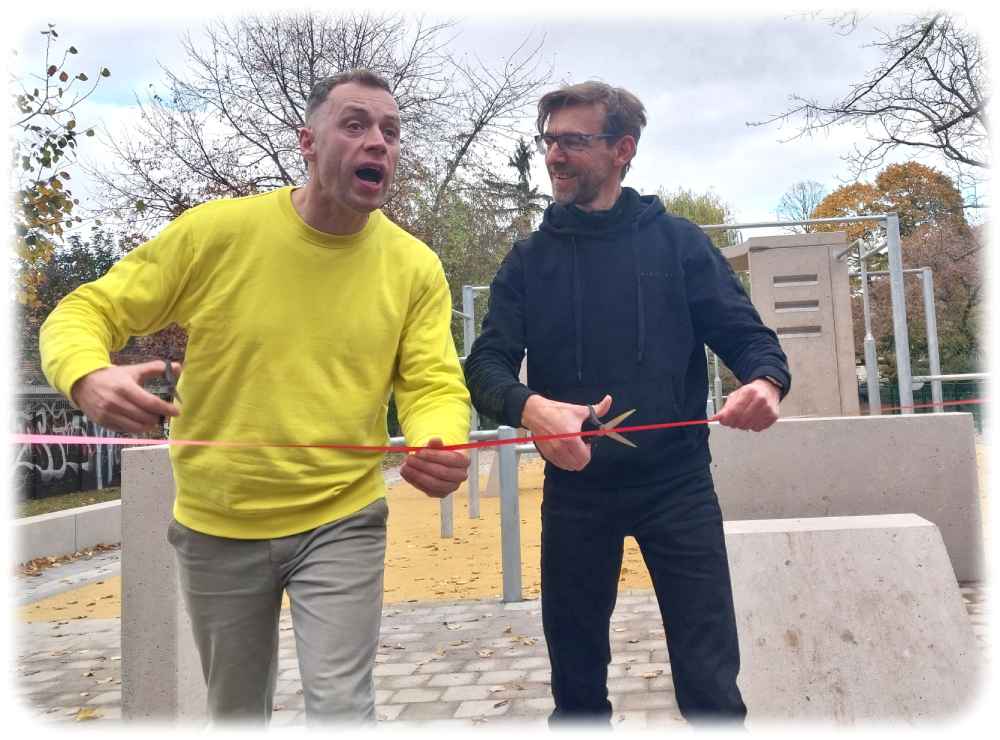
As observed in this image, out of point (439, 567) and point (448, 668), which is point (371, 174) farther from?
point (439, 567)

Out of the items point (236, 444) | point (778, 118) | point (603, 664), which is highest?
point (778, 118)

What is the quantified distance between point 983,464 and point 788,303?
489cm

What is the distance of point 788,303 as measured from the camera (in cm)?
1388

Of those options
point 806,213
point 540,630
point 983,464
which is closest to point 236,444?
point 540,630

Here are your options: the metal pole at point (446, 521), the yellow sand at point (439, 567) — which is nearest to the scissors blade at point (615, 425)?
the yellow sand at point (439, 567)

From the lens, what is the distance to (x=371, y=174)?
8.73 feet

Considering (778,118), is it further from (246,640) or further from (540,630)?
(246,640)

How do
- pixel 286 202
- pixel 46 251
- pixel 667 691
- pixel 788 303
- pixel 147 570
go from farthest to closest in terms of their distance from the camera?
pixel 788 303 → pixel 46 251 → pixel 667 691 → pixel 147 570 → pixel 286 202

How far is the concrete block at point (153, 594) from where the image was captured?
13.1 feet

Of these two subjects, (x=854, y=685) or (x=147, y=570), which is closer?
(x=854, y=685)

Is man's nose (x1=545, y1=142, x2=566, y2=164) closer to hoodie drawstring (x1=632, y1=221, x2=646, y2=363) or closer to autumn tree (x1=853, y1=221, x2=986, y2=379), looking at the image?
hoodie drawstring (x1=632, y1=221, x2=646, y2=363)

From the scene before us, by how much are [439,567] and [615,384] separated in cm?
637

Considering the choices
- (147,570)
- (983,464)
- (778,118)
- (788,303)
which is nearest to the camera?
(147,570)

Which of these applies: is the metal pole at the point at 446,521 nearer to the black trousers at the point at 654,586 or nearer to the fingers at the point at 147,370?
the black trousers at the point at 654,586
